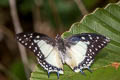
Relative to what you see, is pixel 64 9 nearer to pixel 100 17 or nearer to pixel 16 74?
pixel 16 74

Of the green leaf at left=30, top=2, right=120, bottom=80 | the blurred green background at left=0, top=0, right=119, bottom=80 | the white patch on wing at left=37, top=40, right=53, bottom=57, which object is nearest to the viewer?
the green leaf at left=30, top=2, right=120, bottom=80

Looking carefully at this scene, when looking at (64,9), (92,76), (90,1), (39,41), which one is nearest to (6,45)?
(64,9)

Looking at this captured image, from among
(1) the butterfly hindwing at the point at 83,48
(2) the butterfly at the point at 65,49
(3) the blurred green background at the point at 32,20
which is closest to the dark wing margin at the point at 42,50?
(2) the butterfly at the point at 65,49

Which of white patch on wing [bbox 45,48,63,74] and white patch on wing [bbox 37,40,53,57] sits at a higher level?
white patch on wing [bbox 37,40,53,57]

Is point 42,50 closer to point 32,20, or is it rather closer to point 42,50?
point 42,50

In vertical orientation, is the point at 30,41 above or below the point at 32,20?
above

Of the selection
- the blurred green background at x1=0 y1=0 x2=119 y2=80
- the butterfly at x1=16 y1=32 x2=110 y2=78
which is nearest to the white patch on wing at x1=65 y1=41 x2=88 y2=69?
the butterfly at x1=16 y1=32 x2=110 y2=78

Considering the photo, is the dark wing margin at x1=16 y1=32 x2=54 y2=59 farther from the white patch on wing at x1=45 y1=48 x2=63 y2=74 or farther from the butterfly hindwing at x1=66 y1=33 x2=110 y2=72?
the butterfly hindwing at x1=66 y1=33 x2=110 y2=72

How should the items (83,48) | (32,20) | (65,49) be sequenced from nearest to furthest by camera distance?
(83,48) < (65,49) < (32,20)

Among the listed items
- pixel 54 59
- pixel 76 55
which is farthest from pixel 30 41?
pixel 76 55
